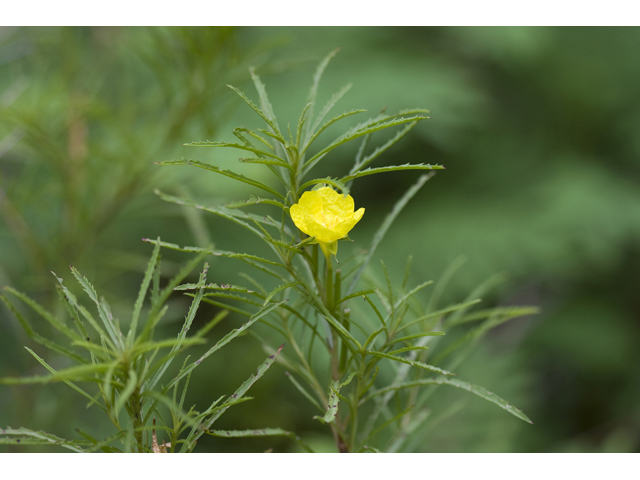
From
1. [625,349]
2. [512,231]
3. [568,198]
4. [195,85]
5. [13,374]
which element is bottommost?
[625,349]

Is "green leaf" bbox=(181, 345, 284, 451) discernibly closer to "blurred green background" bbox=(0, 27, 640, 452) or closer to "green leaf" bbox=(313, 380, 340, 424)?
"green leaf" bbox=(313, 380, 340, 424)

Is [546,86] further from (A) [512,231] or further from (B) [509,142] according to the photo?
(A) [512,231]

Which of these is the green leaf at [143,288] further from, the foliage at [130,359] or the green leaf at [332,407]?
the green leaf at [332,407]

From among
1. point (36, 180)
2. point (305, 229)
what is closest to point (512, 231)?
point (36, 180)

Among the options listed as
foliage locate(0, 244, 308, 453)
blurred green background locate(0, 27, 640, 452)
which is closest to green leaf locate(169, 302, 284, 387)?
foliage locate(0, 244, 308, 453)

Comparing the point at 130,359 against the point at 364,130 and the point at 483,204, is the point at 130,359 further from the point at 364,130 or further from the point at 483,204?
the point at 483,204

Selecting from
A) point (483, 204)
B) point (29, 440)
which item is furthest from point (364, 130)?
point (483, 204)
